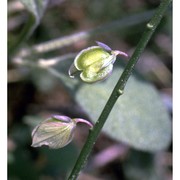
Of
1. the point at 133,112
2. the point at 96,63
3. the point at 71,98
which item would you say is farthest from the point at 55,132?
the point at 71,98

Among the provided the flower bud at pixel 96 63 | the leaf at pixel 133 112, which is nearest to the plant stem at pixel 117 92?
the flower bud at pixel 96 63

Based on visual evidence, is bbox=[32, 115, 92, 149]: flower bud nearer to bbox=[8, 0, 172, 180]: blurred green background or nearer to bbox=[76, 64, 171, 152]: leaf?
bbox=[76, 64, 171, 152]: leaf

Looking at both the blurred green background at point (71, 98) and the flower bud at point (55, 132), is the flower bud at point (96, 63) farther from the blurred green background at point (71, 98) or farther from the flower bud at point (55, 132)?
the blurred green background at point (71, 98)

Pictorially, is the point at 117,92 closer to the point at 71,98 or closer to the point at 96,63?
the point at 96,63

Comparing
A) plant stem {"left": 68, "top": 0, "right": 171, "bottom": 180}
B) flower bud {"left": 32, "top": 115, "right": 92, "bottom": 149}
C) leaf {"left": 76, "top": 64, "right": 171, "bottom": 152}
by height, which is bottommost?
leaf {"left": 76, "top": 64, "right": 171, "bottom": 152}

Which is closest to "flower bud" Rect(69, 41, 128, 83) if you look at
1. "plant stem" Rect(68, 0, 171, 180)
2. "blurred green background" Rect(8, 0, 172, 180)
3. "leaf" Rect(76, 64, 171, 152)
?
"plant stem" Rect(68, 0, 171, 180)
